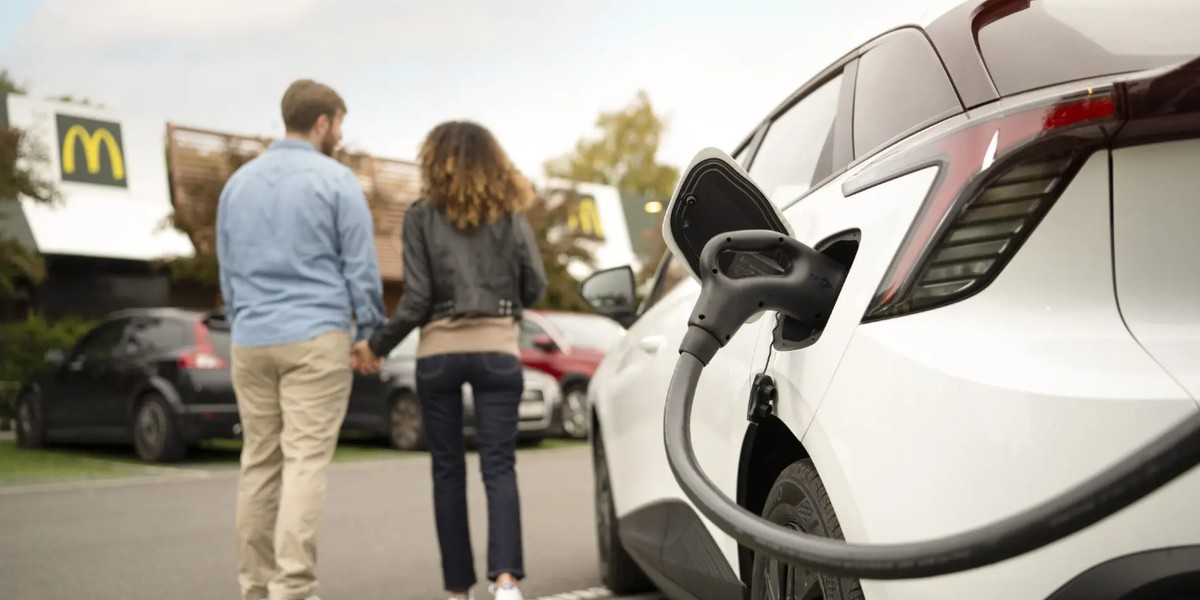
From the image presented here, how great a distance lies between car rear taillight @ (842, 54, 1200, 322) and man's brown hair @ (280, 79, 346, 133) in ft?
11.1

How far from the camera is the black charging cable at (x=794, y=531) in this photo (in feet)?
5.11

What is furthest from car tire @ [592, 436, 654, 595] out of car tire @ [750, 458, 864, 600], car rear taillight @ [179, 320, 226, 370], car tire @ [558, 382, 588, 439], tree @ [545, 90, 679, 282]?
tree @ [545, 90, 679, 282]

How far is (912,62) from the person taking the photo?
2510 millimetres

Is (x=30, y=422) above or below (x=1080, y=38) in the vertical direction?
below

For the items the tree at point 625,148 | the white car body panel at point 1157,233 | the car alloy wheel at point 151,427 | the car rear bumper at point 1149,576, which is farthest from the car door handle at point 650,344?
the tree at point 625,148

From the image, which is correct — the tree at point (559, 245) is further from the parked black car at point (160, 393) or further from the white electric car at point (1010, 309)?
the white electric car at point (1010, 309)

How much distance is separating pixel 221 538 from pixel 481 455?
3066 millimetres

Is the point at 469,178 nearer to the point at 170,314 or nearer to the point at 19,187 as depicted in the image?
the point at 170,314

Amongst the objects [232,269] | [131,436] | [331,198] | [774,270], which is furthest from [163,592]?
[131,436]

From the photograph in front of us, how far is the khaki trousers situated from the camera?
4.61 m

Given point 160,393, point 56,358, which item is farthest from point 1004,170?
point 56,358

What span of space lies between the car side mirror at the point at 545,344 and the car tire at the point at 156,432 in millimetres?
3972

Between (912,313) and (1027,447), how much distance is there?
0.35 m

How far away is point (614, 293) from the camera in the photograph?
4734 millimetres
